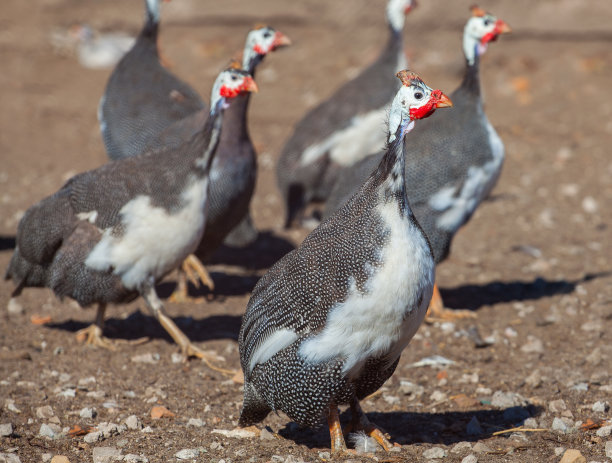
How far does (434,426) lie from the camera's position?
394 centimetres

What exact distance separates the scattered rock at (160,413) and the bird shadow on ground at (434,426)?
1.67 feet

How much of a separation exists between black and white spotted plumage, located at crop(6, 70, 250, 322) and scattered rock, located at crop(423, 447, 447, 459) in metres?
1.65

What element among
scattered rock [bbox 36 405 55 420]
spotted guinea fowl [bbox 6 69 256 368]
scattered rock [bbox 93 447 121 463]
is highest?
spotted guinea fowl [bbox 6 69 256 368]

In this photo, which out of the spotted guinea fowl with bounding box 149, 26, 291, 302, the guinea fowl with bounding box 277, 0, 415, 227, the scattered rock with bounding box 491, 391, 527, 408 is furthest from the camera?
the guinea fowl with bounding box 277, 0, 415, 227

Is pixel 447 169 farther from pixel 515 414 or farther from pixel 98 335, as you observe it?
pixel 98 335

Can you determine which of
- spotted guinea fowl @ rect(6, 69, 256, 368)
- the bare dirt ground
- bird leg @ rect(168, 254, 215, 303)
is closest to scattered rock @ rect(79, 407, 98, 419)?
the bare dirt ground

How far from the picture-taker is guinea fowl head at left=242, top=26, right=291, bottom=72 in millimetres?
5617

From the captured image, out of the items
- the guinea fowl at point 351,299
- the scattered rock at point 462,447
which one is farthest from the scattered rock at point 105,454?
the scattered rock at point 462,447

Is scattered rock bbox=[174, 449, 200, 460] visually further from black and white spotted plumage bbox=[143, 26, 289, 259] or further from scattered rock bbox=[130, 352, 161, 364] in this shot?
black and white spotted plumage bbox=[143, 26, 289, 259]

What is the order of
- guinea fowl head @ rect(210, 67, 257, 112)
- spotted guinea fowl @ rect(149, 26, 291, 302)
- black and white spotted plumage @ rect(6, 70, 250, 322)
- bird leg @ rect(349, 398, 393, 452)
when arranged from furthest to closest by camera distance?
spotted guinea fowl @ rect(149, 26, 291, 302)
guinea fowl head @ rect(210, 67, 257, 112)
black and white spotted plumage @ rect(6, 70, 250, 322)
bird leg @ rect(349, 398, 393, 452)

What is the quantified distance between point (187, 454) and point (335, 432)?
57cm

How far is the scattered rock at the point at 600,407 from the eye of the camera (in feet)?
12.9

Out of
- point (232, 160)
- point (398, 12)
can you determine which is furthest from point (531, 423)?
point (398, 12)

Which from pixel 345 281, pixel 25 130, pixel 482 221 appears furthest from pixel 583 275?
pixel 25 130
